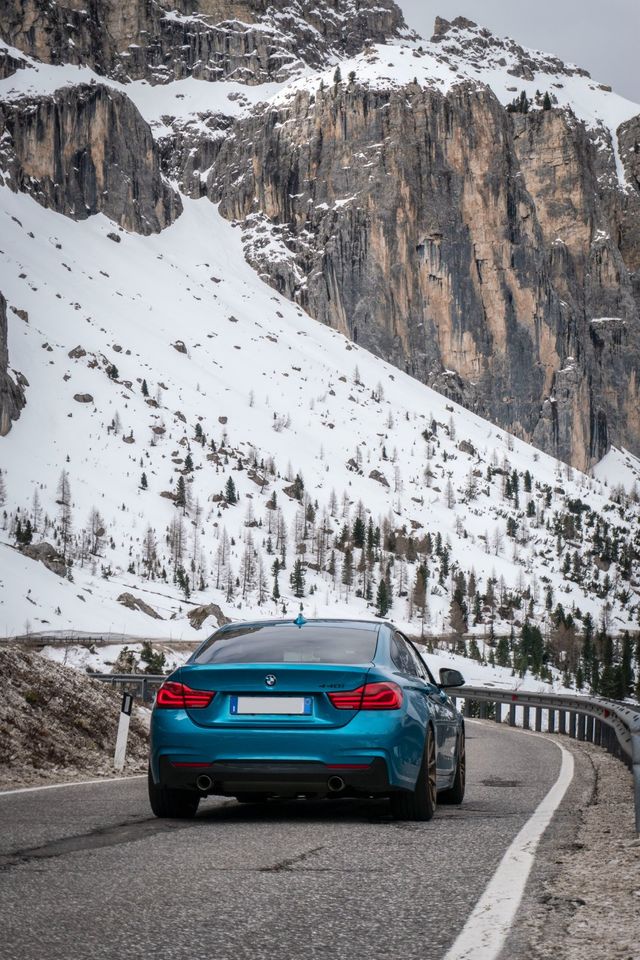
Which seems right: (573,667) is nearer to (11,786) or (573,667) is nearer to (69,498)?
(69,498)

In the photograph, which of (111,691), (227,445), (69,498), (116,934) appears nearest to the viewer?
(116,934)

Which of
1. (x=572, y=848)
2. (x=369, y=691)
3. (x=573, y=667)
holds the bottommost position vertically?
(x=573, y=667)

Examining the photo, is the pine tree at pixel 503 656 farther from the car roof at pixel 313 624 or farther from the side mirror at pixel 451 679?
the car roof at pixel 313 624

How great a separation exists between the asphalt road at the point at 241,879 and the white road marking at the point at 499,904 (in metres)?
0.06

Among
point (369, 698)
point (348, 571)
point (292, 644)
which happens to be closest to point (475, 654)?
point (348, 571)

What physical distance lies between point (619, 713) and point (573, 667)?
13327 cm

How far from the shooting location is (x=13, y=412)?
560ft

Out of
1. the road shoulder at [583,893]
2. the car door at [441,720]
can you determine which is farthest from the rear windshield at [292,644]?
the road shoulder at [583,893]

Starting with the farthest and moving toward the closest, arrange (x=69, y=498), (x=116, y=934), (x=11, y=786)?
(x=69, y=498) → (x=11, y=786) → (x=116, y=934)

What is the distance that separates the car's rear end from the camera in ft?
23.3

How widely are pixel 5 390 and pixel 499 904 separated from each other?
168 metres

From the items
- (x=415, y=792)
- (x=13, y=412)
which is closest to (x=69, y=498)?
(x=13, y=412)

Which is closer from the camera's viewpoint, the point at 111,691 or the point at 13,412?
the point at 111,691

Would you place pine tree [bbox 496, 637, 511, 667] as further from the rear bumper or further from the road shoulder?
the rear bumper
